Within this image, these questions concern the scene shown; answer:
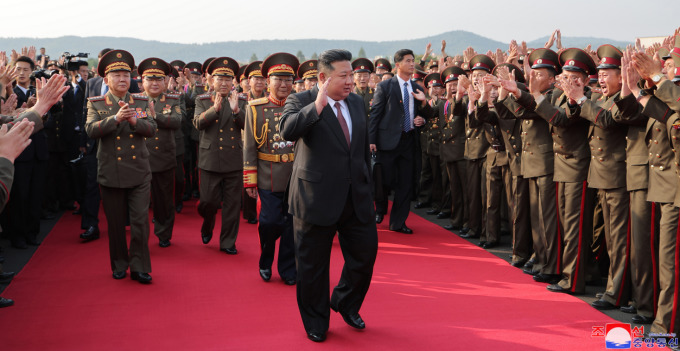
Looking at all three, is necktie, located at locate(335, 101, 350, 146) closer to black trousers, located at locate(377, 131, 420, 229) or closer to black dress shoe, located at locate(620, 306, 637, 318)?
black dress shoe, located at locate(620, 306, 637, 318)

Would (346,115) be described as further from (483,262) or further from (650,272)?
(483,262)

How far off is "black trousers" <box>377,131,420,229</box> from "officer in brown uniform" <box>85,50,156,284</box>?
11.0ft

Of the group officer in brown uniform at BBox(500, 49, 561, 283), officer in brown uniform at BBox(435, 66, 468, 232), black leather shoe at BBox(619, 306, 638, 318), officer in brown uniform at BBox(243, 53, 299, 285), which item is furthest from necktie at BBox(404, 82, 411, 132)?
black leather shoe at BBox(619, 306, 638, 318)

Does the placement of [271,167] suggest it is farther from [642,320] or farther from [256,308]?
[642,320]

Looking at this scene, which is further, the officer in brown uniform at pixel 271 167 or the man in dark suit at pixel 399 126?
the man in dark suit at pixel 399 126

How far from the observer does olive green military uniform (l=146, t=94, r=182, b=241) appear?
726 centimetres

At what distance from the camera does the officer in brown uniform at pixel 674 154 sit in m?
4.11

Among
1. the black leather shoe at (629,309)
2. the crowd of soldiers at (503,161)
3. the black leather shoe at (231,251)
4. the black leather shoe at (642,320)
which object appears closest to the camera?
the crowd of soldiers at (503,161)

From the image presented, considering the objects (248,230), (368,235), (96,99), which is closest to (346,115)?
(368,235)

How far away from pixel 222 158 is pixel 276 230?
1.66 meters

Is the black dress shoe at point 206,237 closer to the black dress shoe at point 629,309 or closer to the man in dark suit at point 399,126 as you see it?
the man in dark suit at point 399,126

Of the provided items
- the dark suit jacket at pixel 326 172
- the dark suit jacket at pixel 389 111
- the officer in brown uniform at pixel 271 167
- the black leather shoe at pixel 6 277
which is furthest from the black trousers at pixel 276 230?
the dark suit jacket at pixel 389 111

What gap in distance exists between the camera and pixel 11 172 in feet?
9.99

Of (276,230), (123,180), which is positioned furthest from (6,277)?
(276,230)
